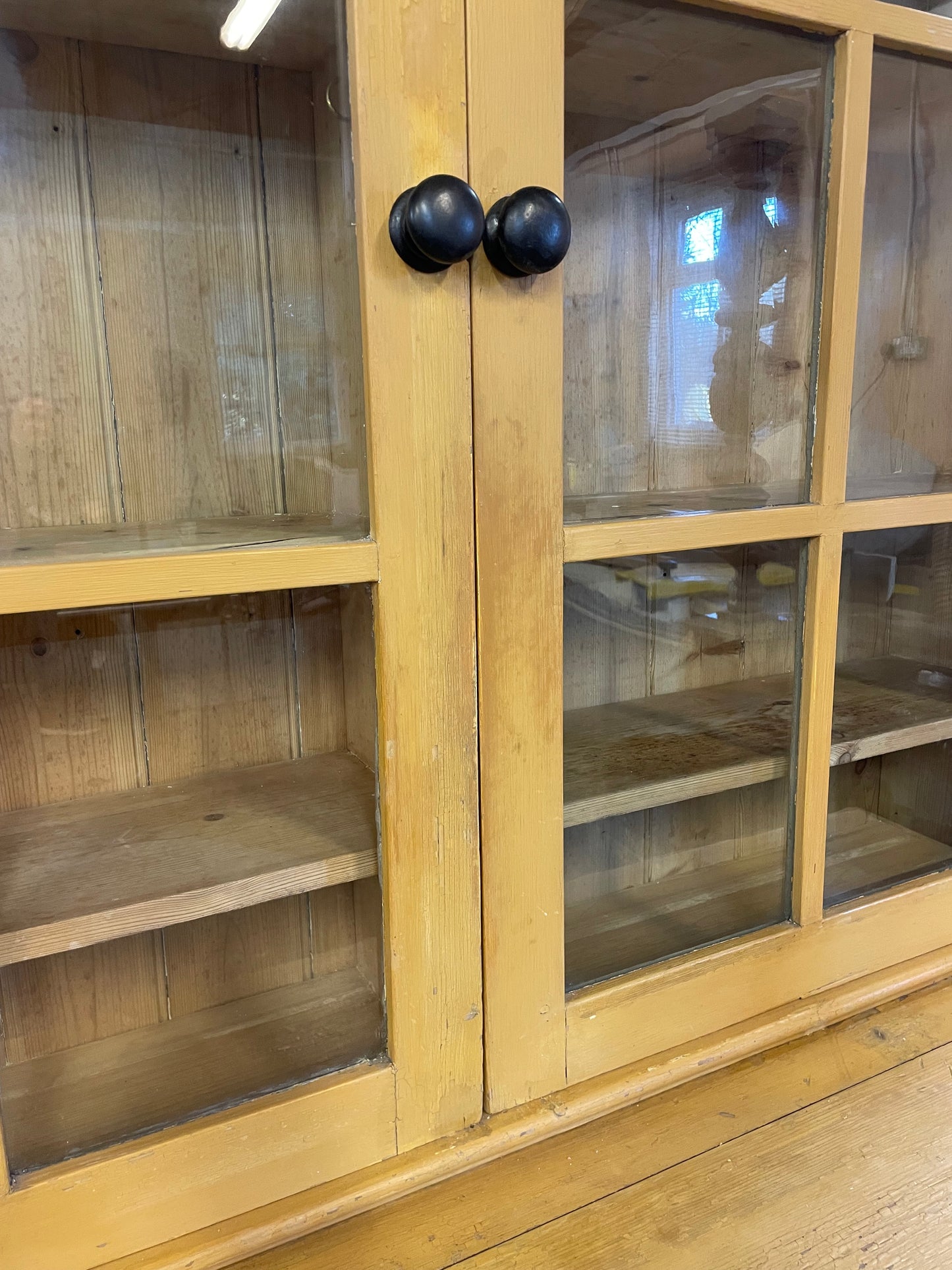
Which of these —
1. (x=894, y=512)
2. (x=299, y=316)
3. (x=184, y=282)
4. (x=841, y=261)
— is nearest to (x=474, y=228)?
(x=299, y=316)

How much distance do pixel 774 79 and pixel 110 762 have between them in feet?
2.59

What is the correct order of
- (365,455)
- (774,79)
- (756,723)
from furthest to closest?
(756,723) → (774,79) → (365,455)

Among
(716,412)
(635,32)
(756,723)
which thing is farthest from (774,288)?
(756,723)

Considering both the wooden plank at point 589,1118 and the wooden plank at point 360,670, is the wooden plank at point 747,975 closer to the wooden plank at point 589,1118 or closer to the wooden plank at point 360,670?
the wooden plank at point 589,1118

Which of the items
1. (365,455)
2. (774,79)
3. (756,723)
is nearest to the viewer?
(365,455)

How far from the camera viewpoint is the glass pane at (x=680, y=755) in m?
0.74

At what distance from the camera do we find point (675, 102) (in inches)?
28.4

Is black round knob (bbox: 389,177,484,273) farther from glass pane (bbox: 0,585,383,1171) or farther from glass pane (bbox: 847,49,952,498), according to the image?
glass pane (bbox: 847,49,952,498)

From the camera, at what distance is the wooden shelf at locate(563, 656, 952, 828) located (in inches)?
29.9

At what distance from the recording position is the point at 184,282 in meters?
0.67

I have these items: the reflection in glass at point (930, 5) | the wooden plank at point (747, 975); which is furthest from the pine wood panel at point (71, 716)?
the reflection in glass at point (930, 5)

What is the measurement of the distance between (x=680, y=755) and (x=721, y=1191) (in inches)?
13.6

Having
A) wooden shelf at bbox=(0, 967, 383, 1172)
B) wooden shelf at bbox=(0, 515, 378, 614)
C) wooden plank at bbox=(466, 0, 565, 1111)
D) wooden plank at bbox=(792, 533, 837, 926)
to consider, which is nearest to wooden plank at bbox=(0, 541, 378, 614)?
wooden shelf at bbox=(0, 515, 378, 614)

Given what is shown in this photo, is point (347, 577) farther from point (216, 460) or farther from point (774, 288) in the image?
point (774, 288)
